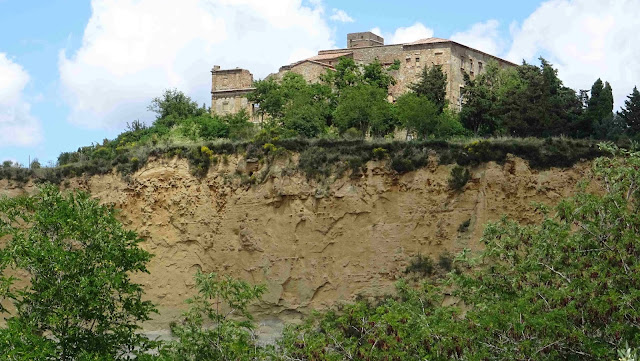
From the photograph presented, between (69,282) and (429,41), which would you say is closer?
(69,282)

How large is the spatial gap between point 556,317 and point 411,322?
140 inches

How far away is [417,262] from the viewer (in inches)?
1399

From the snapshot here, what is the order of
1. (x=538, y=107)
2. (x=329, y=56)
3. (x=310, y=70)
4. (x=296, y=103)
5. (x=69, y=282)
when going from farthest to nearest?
(x=329, y=56), (x=310, y=70), (x=296, y=103), (x=538, y=107), (x=69, y=282)

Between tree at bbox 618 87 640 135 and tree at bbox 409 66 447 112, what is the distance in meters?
9.07

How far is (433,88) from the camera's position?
51219 millimetres

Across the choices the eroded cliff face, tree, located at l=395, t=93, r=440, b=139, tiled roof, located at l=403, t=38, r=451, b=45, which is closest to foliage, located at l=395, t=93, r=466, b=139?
tree, located at l=395, t=93, r=440, b=139

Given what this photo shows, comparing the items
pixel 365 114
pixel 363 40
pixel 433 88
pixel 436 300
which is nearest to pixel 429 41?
pixel 433 88

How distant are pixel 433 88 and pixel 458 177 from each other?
15.8 m

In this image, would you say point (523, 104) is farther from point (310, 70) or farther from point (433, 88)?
point (310, 70)

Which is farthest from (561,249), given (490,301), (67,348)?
(67,348)

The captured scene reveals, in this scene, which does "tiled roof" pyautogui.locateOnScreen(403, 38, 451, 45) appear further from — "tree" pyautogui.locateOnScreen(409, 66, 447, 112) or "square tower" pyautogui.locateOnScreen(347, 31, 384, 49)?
"square tower" pyautogui.locateOnScreen(347, 31, 384, 49)

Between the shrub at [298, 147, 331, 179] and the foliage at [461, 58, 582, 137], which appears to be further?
the foliage at [461, 58, 582, 137]

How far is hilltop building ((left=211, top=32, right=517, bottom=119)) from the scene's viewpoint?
183 feet

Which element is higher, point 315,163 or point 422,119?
point 422,119
